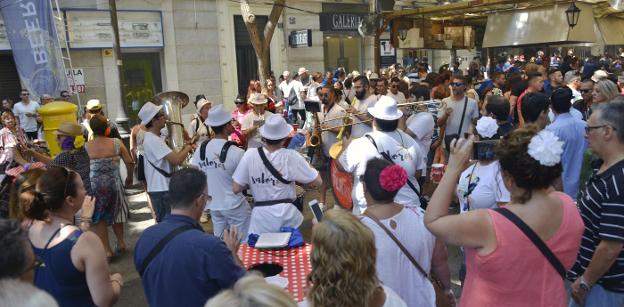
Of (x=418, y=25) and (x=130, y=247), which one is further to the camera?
(x=418, y=25)

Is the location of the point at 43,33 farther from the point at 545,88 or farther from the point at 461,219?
the point at 461,219

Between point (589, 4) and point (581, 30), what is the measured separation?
536 mm

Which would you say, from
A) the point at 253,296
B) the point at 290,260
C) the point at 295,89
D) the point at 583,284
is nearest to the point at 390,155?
the point at 290,260

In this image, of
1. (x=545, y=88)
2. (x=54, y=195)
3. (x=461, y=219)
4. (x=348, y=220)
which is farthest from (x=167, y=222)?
(x=545, y=88)

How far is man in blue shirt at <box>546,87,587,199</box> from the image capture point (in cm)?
443

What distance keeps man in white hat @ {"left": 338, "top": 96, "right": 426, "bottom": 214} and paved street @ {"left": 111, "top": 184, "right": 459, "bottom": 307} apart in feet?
3.81

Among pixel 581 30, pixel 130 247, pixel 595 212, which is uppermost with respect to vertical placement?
pixel 581 30

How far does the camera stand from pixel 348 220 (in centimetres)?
220

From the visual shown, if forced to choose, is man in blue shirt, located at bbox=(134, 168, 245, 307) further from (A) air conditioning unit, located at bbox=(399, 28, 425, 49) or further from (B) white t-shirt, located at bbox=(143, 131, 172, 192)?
(A) air conditioning unit, located at bbox=(399, 28, 425, 49)

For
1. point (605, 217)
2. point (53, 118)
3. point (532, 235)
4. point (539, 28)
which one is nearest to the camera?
point (532, 235)

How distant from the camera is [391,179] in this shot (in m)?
2.73

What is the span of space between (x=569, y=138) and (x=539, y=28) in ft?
21.6

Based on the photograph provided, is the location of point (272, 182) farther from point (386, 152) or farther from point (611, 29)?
point (611, 29)

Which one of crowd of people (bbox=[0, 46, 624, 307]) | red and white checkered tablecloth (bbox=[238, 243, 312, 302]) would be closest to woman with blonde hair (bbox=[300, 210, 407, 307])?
crowd of people (bbox=[0, 46, 624, 307])
